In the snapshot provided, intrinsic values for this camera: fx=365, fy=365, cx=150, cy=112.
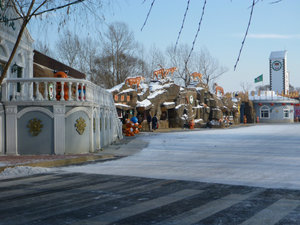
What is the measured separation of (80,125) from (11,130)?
8.21 feet

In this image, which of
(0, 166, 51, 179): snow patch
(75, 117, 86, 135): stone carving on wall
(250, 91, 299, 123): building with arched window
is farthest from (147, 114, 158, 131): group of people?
(250, 91, 299, 123): building with arched window

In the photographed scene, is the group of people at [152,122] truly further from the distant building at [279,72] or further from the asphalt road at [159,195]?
the distant building at [279,72]

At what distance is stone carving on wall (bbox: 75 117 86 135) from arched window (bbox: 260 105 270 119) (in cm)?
5657

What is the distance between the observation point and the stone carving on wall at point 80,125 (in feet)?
45.5

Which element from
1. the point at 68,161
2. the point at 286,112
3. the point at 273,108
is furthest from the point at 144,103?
the point at 286,112

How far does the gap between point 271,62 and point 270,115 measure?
727 inches

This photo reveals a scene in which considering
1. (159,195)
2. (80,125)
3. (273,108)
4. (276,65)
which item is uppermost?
(276,65)

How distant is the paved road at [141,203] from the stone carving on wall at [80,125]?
18.7 ft

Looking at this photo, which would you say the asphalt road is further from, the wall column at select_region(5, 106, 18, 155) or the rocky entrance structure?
the rocky entrance structure

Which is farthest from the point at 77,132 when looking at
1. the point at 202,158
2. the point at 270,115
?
the point at 270,115

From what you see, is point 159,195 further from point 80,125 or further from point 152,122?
point 152,122

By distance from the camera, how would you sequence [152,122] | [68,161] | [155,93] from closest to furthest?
[68,161] → [152,122] → [155,93]

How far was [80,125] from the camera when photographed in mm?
13930

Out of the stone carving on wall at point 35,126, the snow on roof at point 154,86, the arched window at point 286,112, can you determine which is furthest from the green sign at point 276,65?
the stone carving on wall at point 35,126
